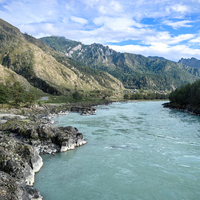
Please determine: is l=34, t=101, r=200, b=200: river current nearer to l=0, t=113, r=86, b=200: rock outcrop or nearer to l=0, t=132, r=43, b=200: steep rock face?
l=0, t=132, r=43, b=200: steep rock face

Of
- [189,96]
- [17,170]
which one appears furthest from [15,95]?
[189,96]

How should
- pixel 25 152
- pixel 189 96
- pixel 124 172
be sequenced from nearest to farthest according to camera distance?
pixel 25 152 → pixel 124 172 → pixel 189 96

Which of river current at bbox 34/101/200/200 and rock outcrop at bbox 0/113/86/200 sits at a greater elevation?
rock outcrop at bbox 0/113/86/200

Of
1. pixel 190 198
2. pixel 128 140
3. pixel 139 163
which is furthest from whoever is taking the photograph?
pixel 128 140

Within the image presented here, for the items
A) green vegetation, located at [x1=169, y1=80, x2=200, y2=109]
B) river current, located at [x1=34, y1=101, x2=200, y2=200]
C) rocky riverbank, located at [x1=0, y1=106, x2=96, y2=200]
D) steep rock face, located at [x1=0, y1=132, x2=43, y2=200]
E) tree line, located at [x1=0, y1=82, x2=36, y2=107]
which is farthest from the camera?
green vegetation, located at [x1=169, y1=80, x2=200, y2=109]

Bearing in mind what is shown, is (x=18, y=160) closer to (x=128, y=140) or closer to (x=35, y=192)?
(x=35, y=192)

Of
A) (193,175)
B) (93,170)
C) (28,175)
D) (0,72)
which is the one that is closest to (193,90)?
(193,175)

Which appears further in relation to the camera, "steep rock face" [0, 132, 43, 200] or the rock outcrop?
the rock outcrop

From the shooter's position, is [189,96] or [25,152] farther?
[189,96]

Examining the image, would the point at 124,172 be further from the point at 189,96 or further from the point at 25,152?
the point at 189,96

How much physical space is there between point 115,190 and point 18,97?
7517cm

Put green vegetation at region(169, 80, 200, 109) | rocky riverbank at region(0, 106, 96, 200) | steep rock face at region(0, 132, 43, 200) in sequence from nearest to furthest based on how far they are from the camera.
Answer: steep rock face at region(0, 132, 43, 200) < rocky riverbank at region(0, 106, 96, 200) < green vegetation at region(169, 80, 200, 109)

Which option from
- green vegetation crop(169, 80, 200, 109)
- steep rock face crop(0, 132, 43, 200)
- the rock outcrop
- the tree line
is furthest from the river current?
green vegetation crop(169, 80, 200, 109)

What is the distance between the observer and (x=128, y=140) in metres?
40.0
